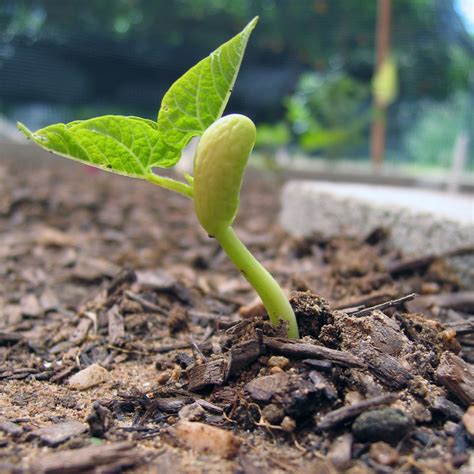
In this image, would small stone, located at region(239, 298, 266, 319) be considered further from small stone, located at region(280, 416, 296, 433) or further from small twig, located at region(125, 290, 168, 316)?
small stone, located at region(280, 416, 296, 433)

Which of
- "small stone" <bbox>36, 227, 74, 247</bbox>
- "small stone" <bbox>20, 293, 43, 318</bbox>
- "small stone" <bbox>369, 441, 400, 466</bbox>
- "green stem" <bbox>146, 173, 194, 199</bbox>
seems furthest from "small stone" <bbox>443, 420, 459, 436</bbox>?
"small stone" <bbox>36, 227, 74, 247</bbox>

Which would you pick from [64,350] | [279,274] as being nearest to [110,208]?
[279,274]

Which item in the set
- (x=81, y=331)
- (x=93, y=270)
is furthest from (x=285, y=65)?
(x=81, y=331)

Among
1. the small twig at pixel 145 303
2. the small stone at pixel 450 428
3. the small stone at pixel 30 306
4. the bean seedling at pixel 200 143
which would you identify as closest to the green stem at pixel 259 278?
the bean seedling at pixel 200 143

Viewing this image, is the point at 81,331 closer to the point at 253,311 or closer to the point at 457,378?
the point at 253,311

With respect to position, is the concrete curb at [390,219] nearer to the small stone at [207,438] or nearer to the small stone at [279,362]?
the small stone at [279,362]

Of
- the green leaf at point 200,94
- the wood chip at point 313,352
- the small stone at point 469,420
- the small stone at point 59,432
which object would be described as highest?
the green leaf at point 200,94
